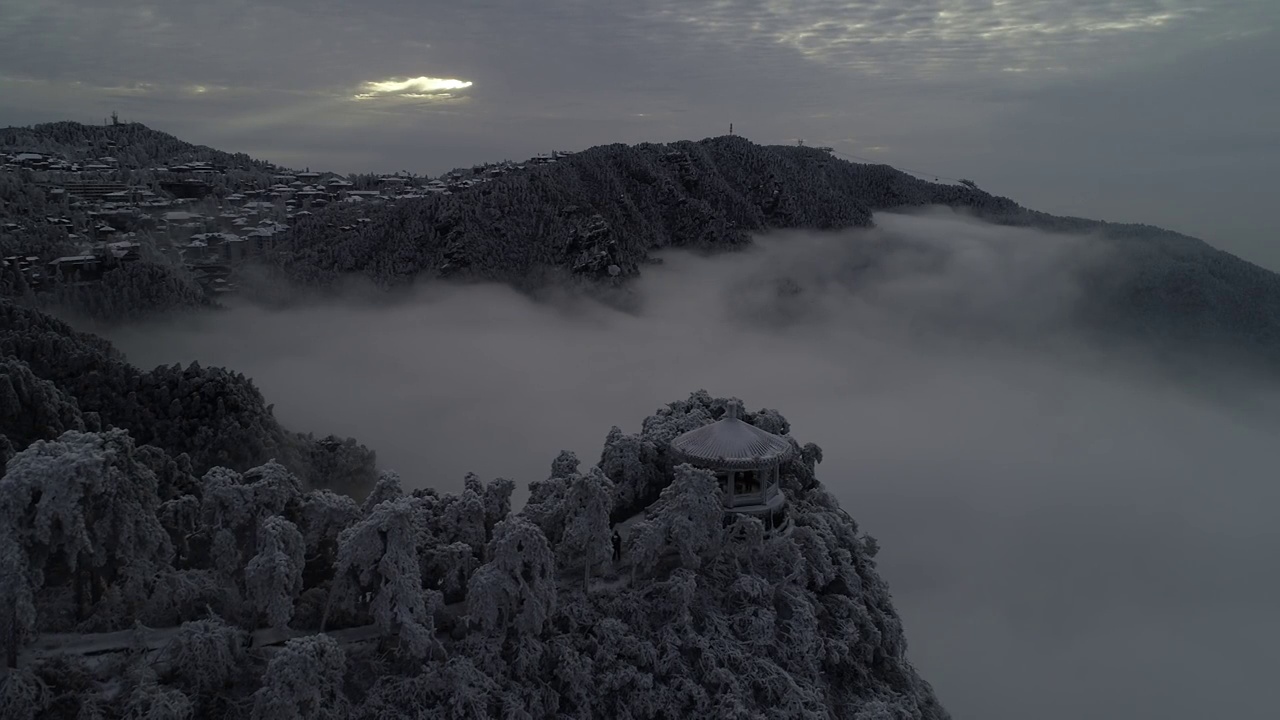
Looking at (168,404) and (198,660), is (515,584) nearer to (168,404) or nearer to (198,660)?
(198,660)

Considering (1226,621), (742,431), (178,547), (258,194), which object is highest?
(258,194)

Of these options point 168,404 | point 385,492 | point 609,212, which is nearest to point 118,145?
point 609,212

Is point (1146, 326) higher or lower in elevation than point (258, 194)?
lower

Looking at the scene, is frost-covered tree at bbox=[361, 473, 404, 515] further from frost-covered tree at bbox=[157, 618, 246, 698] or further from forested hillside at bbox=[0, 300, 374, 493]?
forested hillside at bbox=[0, 300, 374, 493]

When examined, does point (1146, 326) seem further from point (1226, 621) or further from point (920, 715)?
point (920, 715)

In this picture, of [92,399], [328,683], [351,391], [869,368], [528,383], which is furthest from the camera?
[869,368]

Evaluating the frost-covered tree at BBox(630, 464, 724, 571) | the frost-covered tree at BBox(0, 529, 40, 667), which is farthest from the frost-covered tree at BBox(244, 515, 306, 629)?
the frost-covered tree at BBox(630, 464, 724, 571)

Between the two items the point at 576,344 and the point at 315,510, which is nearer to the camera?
the point at 315,510

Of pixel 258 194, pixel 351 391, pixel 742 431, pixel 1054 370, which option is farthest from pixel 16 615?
pixel 1054 370
